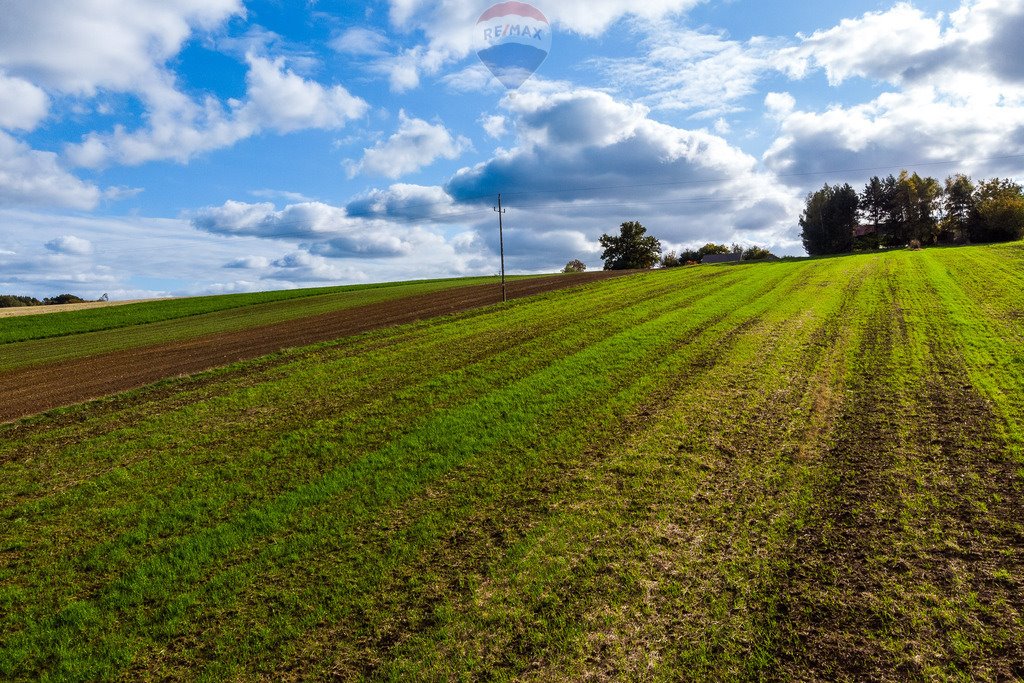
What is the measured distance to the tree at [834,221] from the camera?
356ft

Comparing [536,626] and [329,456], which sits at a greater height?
[329,456]

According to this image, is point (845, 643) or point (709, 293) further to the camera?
point (709, 293)

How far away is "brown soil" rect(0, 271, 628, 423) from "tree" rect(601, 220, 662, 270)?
266 ft

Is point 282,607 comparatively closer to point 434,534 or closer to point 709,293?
point 434,534

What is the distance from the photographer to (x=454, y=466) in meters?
10.7

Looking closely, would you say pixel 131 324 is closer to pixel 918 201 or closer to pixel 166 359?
pixel 166 359

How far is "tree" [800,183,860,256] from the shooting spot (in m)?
108

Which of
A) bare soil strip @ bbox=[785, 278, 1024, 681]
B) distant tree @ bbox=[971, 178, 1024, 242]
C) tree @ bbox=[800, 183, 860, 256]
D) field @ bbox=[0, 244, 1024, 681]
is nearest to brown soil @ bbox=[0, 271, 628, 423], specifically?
field @ bbox=[0, 244, 1024, 681]

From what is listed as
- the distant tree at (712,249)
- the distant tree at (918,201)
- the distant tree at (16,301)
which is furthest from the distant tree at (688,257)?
the distant tree at (16,301)

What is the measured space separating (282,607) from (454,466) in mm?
4225

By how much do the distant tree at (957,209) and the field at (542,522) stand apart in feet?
338

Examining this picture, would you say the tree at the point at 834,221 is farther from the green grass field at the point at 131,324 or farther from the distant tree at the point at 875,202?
the green grass field at the point at 131,324

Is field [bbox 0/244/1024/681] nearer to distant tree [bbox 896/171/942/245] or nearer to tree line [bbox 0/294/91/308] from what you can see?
tree line [bbox 0/294/91/308]

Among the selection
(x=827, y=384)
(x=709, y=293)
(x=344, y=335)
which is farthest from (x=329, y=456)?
(x=709, y=293)
